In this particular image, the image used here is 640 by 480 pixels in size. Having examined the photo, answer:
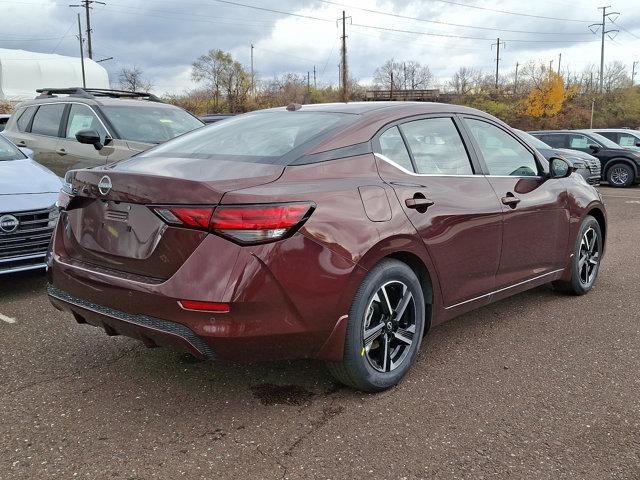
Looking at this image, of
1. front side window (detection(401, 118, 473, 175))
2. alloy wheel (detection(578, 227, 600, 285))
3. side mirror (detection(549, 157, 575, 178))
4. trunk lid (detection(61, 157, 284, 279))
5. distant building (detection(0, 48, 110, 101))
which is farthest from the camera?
distant building (detection(0, 48, 110, 101))

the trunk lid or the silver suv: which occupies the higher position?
the silver suv

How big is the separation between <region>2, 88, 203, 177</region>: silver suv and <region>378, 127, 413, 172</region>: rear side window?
13.5 feet

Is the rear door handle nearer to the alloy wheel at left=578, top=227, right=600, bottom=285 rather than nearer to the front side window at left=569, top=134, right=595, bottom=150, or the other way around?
the alloy wheel at left=578, top=227, right=600, bottom=285

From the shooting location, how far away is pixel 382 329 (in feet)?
10.3

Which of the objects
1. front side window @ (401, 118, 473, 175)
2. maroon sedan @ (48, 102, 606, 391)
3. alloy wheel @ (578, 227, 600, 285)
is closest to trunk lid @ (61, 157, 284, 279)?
maroon sedan @ (48, 102, 606, 391)

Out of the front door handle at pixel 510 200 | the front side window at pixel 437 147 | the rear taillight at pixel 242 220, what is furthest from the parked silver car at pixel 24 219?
the front door handle at pixel 510 200

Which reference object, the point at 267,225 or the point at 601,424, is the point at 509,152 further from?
the point at 267,225

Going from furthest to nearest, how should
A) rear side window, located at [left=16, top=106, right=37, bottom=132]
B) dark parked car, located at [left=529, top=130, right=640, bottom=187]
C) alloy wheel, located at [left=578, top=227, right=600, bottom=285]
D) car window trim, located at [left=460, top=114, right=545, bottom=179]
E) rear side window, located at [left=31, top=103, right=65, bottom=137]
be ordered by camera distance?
dark parked car, located at [left=529, top=130, right=640, bottom=187]
rear side window, located at [left=16, top=106, right=37, bottom=132]
rear side window, located at [left=31, top=103, right=65, bottom=137]
alloy wheel, located at [left=578, top=227, right=600, bottom=285]
car window trim, located at [left=460, top=114, right=545, bottom=179]

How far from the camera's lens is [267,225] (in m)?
2.58

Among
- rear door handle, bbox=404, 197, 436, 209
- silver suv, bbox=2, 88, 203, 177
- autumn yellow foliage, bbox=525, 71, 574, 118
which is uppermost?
autumn yellow foliage, bbox=525, 71, 574, 118

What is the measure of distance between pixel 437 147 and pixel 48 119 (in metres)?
6.31

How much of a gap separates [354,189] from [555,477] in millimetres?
Result: 1565

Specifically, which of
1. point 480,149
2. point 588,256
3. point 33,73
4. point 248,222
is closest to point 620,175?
point 588,256

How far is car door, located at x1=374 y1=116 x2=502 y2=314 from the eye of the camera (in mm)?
3262
